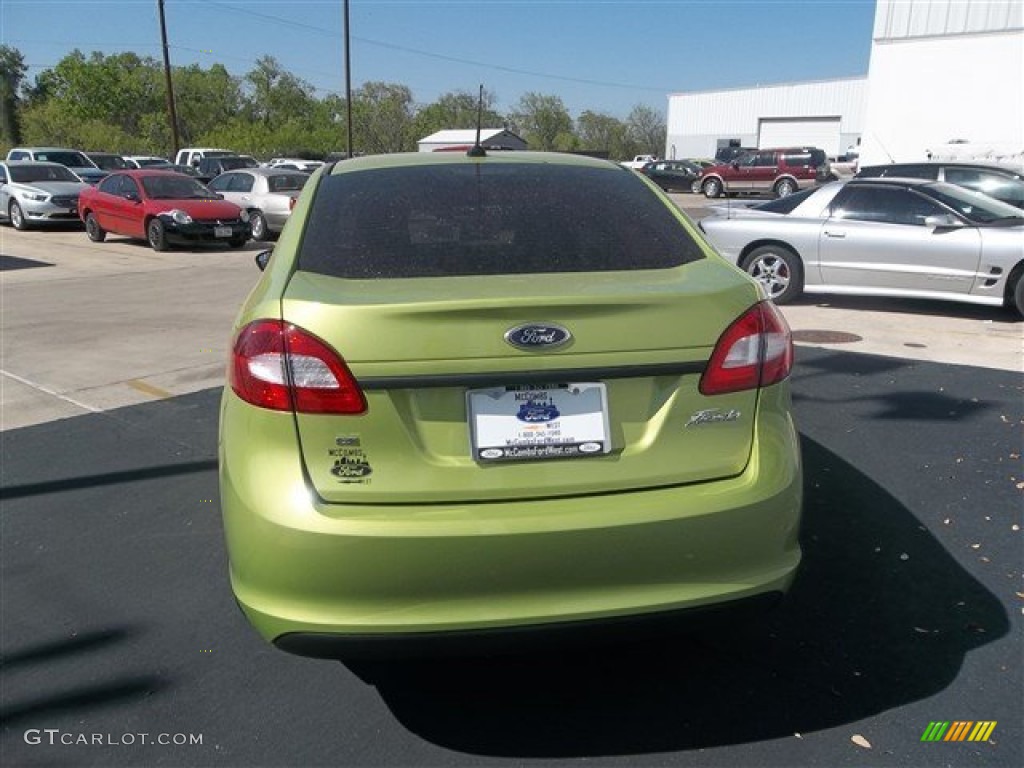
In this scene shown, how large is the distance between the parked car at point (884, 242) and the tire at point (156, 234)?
10537 mm

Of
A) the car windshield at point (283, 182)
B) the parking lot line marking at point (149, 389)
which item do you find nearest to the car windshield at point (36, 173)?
the car windshield at point (283, 182)

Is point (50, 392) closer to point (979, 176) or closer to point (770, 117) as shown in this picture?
point (979, 176)

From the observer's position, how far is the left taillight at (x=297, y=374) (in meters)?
2.12

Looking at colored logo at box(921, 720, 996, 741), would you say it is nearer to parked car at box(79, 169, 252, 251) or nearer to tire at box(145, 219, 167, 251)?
parked car at box(79, 169, 252, 251)

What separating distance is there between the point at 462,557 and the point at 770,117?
2887 inches

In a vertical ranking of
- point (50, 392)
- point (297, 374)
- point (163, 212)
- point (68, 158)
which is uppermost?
point (68, 158)

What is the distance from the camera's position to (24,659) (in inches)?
113

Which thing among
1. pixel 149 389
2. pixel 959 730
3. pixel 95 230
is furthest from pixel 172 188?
pixel 959 730

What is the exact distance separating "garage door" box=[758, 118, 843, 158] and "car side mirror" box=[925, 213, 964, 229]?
186 ft

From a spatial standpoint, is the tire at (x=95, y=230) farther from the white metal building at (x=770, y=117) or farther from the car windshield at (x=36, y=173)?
the white metal building at (x=770, y=117)

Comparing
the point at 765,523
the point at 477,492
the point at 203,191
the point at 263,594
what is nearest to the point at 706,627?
the point at 765,523

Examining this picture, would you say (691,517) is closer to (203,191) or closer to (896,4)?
(203,191)

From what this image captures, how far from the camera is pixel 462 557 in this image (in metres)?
2.08

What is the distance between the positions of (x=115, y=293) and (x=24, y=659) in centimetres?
895
